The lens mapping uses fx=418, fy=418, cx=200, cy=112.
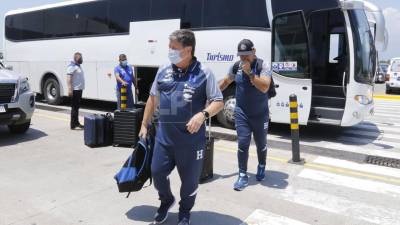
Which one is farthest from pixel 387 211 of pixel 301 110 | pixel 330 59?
pixel 330 59

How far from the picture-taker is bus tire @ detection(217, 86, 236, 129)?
9.26 meters

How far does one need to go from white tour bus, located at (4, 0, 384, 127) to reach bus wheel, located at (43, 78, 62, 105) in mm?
37

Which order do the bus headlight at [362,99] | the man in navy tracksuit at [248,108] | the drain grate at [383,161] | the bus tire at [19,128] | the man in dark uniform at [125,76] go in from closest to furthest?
the man in navy tracksuit at [248,108] → the drain grate at [383,161] → the bus headlight at [362,99] → the bus tire at [19,128] → the man in dark uniform at [125,76]

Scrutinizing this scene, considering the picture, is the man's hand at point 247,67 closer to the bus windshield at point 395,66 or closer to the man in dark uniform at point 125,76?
the man in dark uniform at point 125,76

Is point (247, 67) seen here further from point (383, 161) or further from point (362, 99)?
point (362, 99)

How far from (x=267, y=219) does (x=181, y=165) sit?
4.14 feet

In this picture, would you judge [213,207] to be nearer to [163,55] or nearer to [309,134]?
[309,134]

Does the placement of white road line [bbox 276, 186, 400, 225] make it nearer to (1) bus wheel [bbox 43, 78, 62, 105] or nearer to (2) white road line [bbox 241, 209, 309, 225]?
(2) white road line [bbox 241, 209, 309, 225]

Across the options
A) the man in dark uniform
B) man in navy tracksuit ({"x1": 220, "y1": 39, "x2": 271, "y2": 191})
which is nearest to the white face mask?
man in navy tracksuit ({"x1": 220, "y1": 39, "x2": 271, "y2": 191})

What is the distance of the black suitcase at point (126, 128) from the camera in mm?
7583

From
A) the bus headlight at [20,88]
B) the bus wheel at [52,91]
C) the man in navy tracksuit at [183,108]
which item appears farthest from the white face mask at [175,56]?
the bus wheel at [52,91]

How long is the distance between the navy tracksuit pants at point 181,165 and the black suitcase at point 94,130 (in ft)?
12.8

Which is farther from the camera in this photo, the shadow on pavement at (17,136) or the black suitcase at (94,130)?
the shadow on pavement at (17,136)

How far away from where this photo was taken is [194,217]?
434cm
